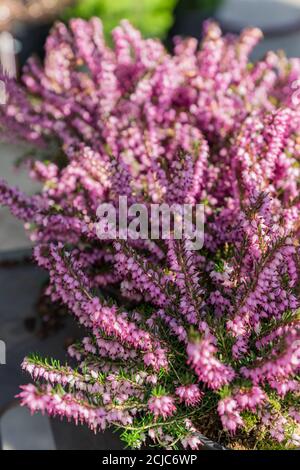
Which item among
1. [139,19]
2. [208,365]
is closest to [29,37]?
[139,19]

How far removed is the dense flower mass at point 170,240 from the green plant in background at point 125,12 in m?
2.23

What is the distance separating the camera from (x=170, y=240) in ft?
8.48

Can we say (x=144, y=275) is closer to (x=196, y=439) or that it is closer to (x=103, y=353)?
(x=103, y=353)

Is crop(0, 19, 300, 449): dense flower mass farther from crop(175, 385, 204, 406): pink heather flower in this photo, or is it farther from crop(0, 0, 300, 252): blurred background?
crop(0, 0, 300, 252): blurred background

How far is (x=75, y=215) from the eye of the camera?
2984mm

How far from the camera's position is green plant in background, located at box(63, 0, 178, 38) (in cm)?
637

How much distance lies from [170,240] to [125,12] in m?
4.53

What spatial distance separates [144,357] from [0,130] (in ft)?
7.59

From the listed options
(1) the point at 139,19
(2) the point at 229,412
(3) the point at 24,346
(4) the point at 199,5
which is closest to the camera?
(2) the point at 229,412

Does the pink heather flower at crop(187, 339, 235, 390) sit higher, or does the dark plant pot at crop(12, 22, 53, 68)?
the dark plant pot at crop(12, 22, 53, 68)

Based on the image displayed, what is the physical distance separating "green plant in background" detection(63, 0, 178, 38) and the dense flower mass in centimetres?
223

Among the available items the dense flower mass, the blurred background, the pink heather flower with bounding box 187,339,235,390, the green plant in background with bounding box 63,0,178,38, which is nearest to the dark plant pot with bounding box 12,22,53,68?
the blurred background

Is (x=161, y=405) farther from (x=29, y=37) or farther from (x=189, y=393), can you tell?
(x=29, y=37)

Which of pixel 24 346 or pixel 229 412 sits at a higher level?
pixel 24 346
